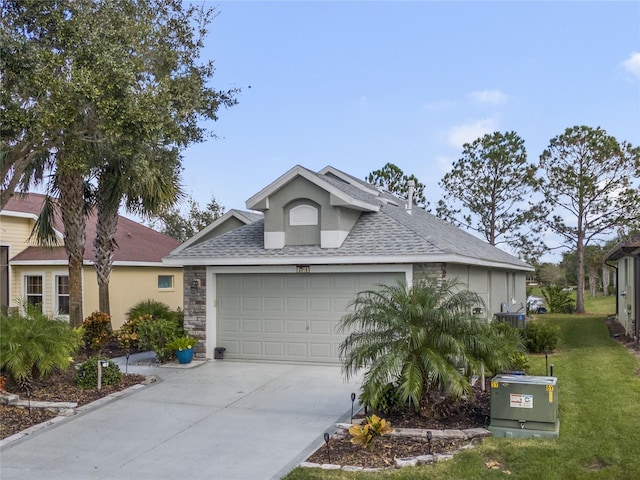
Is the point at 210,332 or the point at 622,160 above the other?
the point at 622,160

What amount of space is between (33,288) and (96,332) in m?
5.86

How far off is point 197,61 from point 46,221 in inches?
241

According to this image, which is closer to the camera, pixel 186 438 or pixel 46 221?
pixel 186 438

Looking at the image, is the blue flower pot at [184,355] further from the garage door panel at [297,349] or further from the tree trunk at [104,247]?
the tree trunk at [104,247]

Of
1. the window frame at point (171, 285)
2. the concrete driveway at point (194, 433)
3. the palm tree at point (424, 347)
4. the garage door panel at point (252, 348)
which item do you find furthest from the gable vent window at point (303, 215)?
the window frame at point (171, 285)

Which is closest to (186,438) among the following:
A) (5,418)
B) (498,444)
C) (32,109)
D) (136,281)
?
(5,418)

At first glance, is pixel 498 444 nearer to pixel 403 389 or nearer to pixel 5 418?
pixel 403 389

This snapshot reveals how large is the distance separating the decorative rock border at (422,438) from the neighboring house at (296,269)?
5.13 m

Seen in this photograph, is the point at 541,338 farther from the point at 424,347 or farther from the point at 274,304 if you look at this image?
the point at 424,347

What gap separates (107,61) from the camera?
29.4 ft

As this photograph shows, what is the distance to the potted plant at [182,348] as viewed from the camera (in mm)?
13127

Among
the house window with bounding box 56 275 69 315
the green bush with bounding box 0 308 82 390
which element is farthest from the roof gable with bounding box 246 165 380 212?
the house window with bounding box 56 275 69 315

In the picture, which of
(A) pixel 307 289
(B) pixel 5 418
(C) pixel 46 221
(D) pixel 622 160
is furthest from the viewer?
(D) pixel 622 160

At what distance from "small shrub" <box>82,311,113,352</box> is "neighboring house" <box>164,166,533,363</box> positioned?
3.15m
